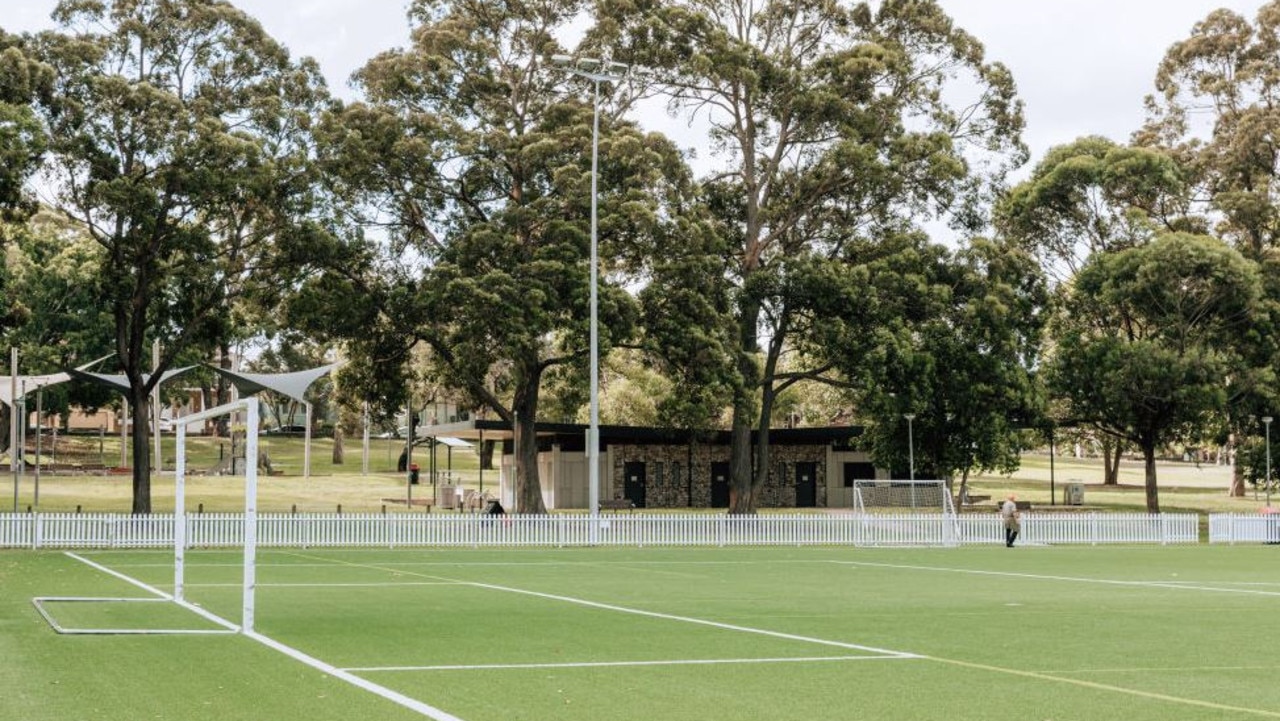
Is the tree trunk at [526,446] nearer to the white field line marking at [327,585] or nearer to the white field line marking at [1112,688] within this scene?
the white field line marking at [327,585]

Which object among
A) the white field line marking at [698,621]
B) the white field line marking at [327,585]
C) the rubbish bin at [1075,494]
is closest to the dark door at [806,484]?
the rubbish bin at [1075,494]

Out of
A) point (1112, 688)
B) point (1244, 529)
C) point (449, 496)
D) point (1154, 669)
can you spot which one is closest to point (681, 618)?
point (1154, 669)

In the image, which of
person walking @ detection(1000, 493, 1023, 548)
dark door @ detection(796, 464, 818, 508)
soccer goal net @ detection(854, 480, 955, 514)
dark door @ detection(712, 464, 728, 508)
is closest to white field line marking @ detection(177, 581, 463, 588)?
person walking @ detection(1000, 493, 1023, 548)

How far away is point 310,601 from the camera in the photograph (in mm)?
18500

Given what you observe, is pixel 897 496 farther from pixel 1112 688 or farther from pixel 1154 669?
pixel 1112 688

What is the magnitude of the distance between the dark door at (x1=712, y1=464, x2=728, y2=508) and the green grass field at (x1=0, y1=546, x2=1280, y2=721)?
40.3 meters

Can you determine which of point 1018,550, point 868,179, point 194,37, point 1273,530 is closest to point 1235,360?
point 1273,530

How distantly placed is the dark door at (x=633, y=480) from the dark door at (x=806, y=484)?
8.01 meters

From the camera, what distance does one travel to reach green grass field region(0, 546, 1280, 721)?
9.42 meters

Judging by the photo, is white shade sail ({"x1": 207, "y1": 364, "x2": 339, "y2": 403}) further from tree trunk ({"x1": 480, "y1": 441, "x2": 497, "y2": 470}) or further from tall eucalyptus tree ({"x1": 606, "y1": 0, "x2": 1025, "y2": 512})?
tree trunk ({"x1": 480, "y1": 441, "x2": 497, "y2": 470})

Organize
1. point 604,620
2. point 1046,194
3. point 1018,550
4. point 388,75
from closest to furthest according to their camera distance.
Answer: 1. point 604,620
2. point 1018,550
3. point 388,75
4. point 1046,194

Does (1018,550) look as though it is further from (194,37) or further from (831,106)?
(194,37)

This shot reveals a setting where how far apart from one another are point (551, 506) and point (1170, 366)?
26303 mm

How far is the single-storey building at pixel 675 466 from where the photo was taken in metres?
61.9
